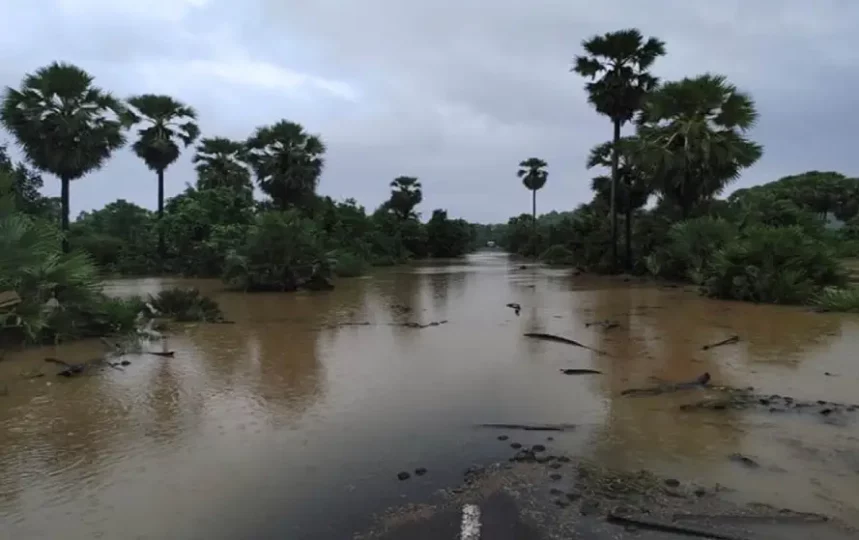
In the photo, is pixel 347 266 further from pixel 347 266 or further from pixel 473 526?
pixel 473 526

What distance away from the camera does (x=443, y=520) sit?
11.8 ft

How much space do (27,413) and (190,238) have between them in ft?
79.6

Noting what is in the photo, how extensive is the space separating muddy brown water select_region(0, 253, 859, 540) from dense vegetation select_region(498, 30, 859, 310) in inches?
152

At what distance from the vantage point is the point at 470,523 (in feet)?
11.6

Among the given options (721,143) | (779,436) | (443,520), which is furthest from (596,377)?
(721,143)

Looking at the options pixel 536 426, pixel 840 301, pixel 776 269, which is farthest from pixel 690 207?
pixel 536 426

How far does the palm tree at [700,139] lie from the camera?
20500 millimetres

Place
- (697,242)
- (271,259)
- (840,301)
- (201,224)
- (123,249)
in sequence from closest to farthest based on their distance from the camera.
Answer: (840,301) < (697,242) < (271,259) < (201,224) < (123,249)

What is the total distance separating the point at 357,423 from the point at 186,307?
331 inches

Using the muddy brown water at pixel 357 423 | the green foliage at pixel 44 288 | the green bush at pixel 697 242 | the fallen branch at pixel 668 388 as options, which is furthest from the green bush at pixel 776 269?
the green foliage at pixel 44 288

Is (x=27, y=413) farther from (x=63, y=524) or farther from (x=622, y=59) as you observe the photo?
(x=622, y=59)

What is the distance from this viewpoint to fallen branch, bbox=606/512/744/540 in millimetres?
3279

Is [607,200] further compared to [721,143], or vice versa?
[607,200]

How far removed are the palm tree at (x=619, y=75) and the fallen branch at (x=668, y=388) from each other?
20.3 metres
